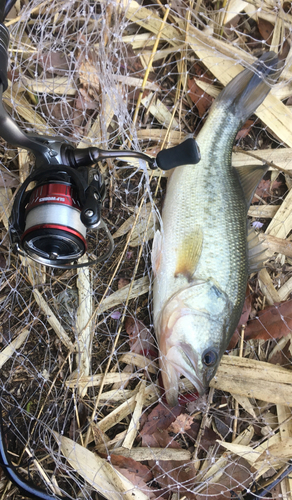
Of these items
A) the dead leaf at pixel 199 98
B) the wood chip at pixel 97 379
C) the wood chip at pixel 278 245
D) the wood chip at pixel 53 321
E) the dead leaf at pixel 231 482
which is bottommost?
the dead leaf at pixel 231 482

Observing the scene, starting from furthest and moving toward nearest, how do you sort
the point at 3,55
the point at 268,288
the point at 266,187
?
the point at 266,187, the point at 268,288, the point at 3,55

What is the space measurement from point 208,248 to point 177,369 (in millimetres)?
769

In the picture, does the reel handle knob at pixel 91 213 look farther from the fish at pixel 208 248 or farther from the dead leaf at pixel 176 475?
the dead leaf at pixel 176 475

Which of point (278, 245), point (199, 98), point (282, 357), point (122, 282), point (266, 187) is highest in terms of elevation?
point (199, 98)

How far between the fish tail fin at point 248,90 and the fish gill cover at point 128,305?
21cm

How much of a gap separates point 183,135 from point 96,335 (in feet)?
5.19

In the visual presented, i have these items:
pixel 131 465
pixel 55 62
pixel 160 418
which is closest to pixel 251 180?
pixel 55 62

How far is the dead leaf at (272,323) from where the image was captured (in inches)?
101

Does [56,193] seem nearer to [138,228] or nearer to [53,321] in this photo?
[138,228]

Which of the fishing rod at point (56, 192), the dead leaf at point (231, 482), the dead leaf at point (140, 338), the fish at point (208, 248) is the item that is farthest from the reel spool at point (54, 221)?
the dead leaf at point (231, 482)

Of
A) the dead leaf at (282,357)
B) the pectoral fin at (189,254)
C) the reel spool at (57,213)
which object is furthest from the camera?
the dead leaf at (282,357)

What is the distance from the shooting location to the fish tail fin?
256cm

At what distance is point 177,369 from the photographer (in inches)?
88.0

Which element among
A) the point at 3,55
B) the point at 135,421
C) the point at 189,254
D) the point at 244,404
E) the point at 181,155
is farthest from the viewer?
the point at 244,404
